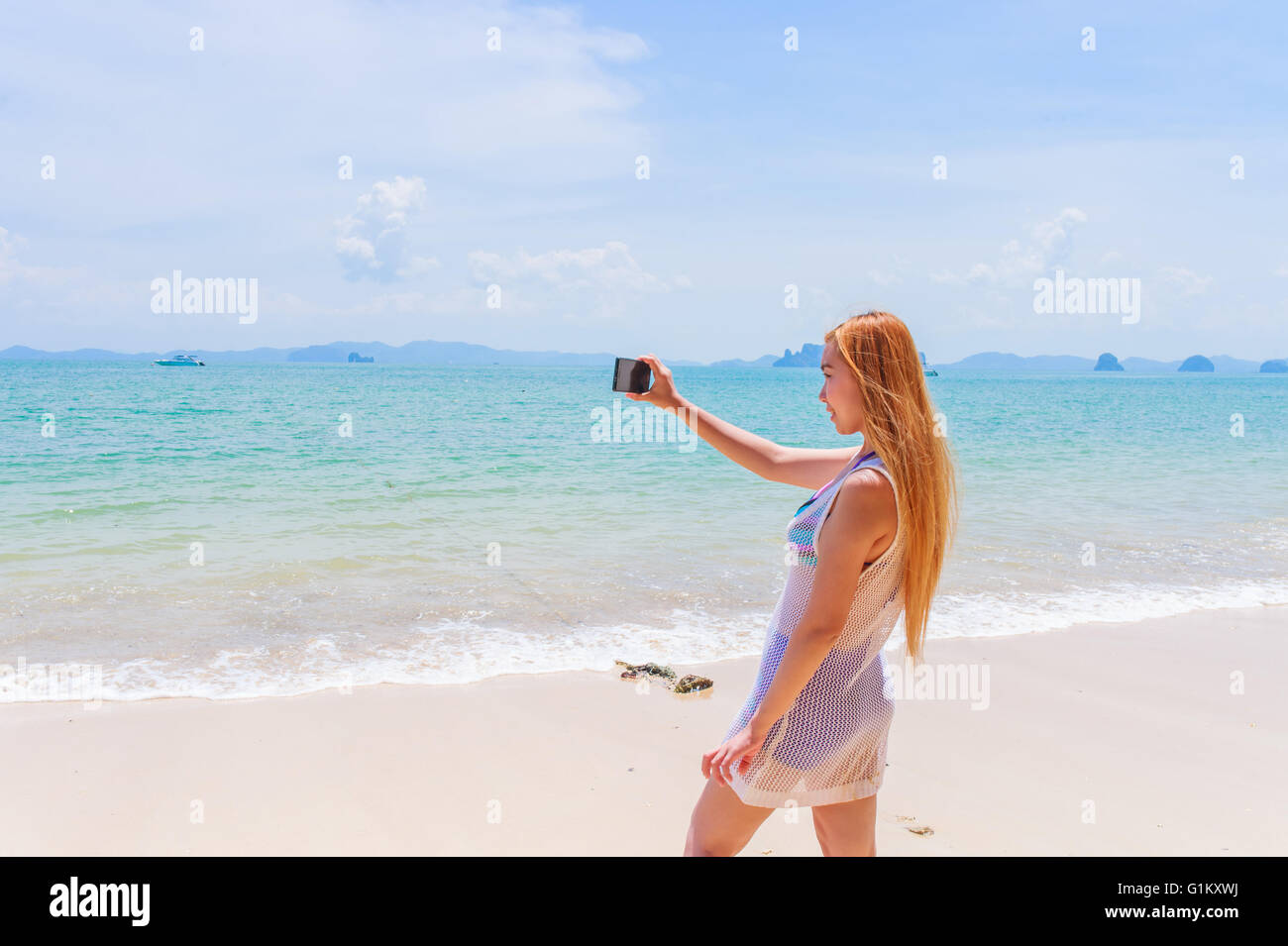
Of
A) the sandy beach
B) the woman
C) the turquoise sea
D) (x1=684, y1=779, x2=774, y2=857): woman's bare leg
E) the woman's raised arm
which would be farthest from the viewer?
the turquoise sea

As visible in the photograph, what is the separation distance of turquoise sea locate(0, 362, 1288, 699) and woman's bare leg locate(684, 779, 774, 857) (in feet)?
Answer: 12.8

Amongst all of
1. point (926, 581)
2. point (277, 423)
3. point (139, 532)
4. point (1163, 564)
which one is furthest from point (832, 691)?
point (277, 423)

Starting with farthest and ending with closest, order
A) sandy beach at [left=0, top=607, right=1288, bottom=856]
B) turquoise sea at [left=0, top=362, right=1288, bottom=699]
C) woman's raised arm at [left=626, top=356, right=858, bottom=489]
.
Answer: turquoise sea at [left=0, top=362, right=1288, bottom=699], sandy beach at [left=0, top=607, right=1288, bottom=856], woman's raised arm at [left=626, top=356, right=858, bottom=489]

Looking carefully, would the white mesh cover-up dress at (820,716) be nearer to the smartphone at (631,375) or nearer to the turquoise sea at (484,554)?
the smartphone at (631,375)

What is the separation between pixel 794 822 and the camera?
12.7ft

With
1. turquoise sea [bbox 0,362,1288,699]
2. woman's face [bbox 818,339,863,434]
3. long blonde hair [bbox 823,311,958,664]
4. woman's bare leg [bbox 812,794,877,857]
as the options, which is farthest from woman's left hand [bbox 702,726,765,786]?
turquoise sea [bbox 0,362,1288,699]

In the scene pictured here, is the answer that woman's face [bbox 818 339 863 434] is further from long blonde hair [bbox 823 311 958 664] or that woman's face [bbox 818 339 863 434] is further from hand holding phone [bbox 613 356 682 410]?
hand holding phone [bbox 613 356 682 410]

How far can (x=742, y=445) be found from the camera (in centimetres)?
280

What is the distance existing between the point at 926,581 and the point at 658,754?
112 inches

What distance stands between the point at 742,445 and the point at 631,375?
412mm

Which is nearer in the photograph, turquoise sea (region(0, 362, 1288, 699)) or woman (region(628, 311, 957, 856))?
woman (region(628, 311, 957, 856))

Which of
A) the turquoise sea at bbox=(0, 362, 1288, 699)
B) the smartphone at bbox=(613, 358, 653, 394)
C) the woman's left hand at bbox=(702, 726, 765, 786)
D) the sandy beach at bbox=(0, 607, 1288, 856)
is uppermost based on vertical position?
the smartphone at bbox=(613, 358, 653, 394)

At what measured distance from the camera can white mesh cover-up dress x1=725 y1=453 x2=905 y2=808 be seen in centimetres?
223

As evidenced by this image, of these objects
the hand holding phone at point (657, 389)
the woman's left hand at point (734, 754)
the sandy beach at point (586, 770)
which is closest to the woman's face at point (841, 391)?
the hand holding phone at point (657, 389)
